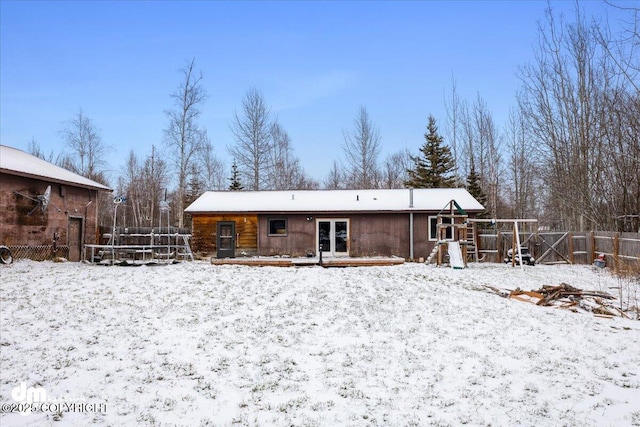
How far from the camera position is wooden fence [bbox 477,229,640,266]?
17609mm

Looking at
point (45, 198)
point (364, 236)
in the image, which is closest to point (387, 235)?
point (364, 236)

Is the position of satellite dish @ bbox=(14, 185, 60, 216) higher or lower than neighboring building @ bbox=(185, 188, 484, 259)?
higher

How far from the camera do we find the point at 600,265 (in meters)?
16.7

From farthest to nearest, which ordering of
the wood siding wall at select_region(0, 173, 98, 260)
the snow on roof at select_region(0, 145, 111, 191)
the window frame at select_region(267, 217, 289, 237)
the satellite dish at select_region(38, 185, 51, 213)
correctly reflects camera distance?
the window frame at select_region(267, 217, 289, 237)
the satellite dish at select_region(38, 185, 51, 213)
the snow on roof at select_region(0, 145, 111, 191)
the wood siding wall at select_region(0, 173, 98, 260)

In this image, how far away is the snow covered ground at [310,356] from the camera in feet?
14.9

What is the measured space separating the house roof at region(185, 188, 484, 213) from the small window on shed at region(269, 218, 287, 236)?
66cm

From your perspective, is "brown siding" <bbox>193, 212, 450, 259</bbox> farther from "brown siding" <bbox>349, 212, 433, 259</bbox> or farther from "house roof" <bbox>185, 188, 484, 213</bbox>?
"house roof" <bbox>185, 188, 484, 213</bbox>

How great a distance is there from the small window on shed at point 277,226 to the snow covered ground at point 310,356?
9155 millimetres

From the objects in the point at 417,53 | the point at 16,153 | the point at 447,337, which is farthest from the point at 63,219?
the point at 417,53

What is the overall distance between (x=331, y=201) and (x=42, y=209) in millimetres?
12996

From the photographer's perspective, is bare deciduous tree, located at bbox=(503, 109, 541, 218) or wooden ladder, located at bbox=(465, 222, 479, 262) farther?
bare deciduous tree, located at bbox=(503, 109, 541, 218)

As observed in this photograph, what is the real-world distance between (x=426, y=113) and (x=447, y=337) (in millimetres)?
29733

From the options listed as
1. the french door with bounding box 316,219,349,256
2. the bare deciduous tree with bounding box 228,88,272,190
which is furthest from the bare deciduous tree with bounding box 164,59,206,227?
the french door with bounding box 316,219,349,256

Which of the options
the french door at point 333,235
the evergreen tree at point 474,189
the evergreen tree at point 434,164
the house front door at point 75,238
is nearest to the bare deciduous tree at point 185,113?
the house front door at point 75,238
